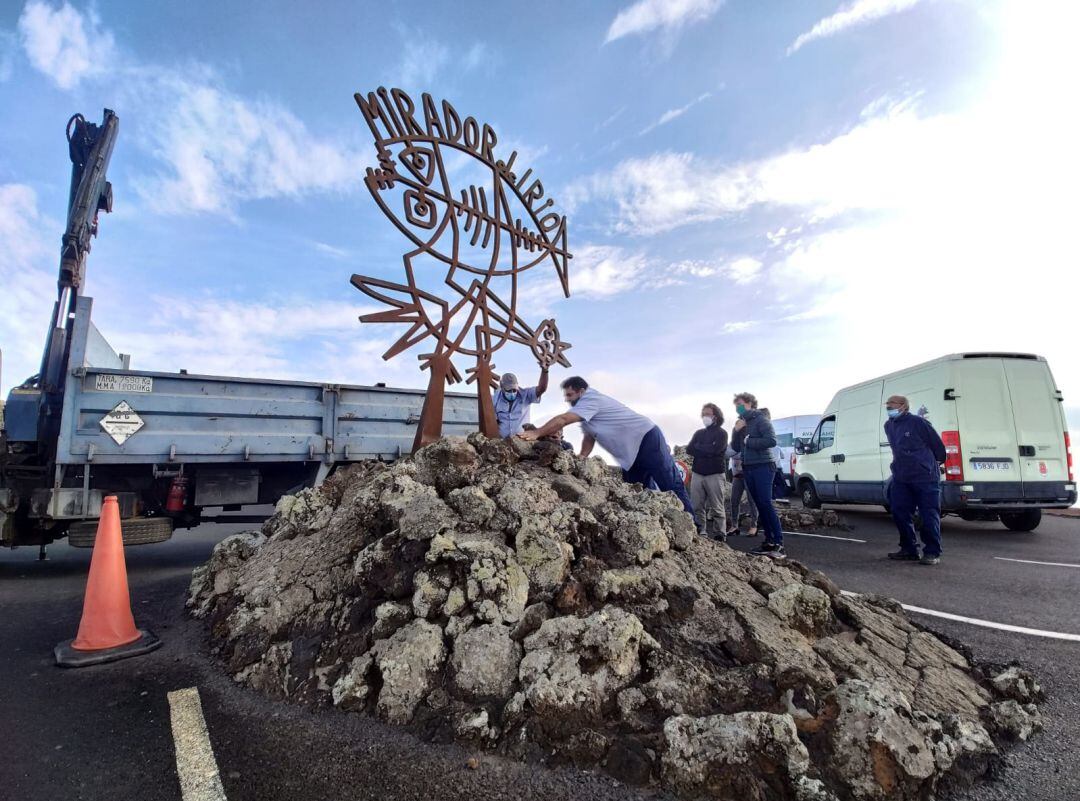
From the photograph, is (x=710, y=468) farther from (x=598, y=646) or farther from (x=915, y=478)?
(x=598, y=646)

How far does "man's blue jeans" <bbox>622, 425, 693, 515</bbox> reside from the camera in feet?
15.5

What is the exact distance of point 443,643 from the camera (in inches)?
99.3

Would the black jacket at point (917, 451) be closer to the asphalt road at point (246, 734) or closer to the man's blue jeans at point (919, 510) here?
the man's blue jeans at point (919, 510)

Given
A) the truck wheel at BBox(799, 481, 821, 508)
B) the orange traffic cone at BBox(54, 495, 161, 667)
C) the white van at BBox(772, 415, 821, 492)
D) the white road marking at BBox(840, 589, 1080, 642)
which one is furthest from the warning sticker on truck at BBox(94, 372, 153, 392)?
the white van at BBox(772, 415, 821, 492)

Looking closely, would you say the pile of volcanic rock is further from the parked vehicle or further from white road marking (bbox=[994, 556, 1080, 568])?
white road marking (bbox=[994, 556, 1080, 568])

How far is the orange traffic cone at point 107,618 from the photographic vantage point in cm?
311

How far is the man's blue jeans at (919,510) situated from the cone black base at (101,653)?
683 cm

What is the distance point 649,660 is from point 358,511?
2082 mm

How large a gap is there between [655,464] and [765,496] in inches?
75.8

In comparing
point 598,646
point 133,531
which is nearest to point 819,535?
point 598,646

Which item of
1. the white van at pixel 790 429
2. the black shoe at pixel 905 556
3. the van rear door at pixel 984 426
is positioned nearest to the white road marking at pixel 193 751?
the black shoe at pixel 905 556

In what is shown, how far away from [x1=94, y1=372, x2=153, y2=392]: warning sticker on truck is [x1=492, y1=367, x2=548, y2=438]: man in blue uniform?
342cm

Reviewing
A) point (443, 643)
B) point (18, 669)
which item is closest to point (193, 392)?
point (18, 669)

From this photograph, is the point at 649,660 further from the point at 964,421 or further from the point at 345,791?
the point at 964,421
